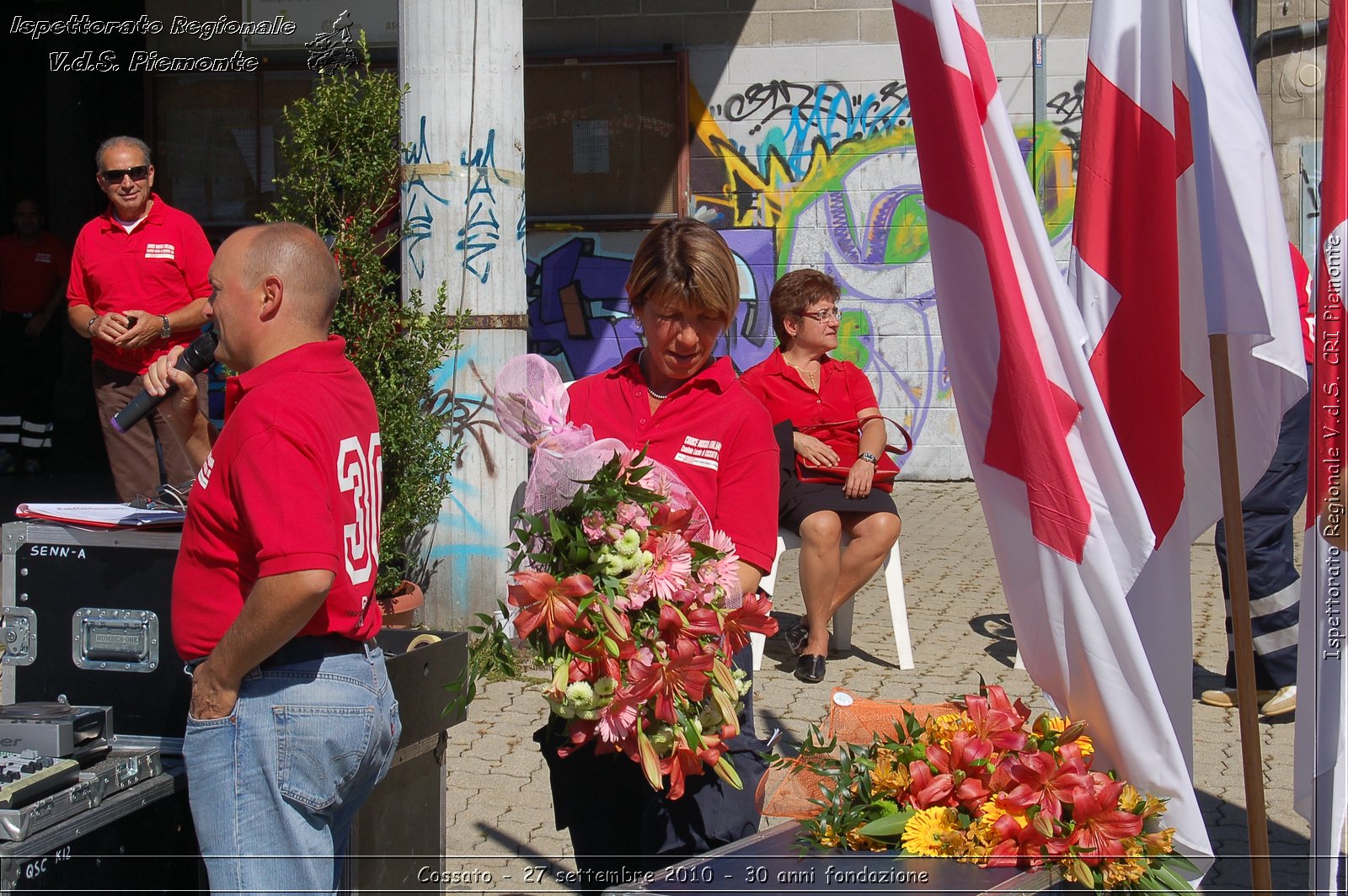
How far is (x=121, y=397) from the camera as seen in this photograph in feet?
19.2

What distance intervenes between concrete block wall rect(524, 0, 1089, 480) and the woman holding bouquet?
331 inches

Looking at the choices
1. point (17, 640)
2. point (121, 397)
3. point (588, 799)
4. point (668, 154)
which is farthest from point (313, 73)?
point (588, 799)

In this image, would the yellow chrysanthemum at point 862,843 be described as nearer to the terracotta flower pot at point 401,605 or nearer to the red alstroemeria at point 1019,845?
the red alstroemeria at point 1019,845

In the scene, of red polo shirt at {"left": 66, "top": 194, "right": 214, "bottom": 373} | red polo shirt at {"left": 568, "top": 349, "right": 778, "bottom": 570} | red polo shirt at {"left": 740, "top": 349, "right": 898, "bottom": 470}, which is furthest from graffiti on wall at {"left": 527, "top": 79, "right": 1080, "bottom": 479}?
red polo shirt at {"left": 568, "top": 349, "right": 778, "bottom": 570}

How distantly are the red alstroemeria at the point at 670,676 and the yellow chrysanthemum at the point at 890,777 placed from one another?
0.39m

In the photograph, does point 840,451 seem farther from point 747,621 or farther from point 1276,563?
point 747,621

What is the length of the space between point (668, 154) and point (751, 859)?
962 centimetres

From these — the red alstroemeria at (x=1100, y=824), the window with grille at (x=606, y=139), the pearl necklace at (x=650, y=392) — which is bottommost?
the red alstroemeria at (x=1100, y=824)

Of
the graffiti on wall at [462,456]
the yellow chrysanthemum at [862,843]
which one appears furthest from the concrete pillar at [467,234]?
the yellow chrysanthemum at [862,843]

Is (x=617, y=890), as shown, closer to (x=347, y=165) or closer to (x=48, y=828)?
(x=48, y=828)

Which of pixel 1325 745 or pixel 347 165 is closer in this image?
pixel 1325 745

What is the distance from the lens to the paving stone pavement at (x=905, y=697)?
386cm

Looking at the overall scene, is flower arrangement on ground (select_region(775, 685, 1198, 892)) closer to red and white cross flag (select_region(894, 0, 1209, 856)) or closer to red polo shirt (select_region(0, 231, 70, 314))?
red and white cross flag (select_region(894, 0, 1209, 856))

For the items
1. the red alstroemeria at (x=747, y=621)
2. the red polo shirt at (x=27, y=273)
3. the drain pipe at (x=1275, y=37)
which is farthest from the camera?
the red polo shirt at (x=27, y=273)
